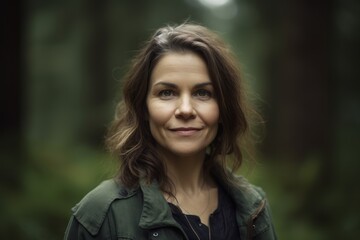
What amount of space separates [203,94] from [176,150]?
365mm

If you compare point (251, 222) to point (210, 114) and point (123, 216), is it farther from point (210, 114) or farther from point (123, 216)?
point (123, 216)

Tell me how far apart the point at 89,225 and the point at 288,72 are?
659 centimetres

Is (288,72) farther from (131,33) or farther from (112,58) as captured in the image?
(112,58)

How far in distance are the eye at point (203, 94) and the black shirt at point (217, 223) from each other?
2.13 ft

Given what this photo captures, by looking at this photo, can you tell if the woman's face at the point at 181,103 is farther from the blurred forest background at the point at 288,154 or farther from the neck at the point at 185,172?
the blurred forest background at the point at 288,154

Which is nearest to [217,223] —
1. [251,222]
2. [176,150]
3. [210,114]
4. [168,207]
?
[251,222]

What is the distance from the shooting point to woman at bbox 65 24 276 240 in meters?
2.97

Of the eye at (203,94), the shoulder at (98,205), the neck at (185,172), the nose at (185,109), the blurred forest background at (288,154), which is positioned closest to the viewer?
the shoulder at (98,205)

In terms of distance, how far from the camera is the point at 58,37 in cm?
1584

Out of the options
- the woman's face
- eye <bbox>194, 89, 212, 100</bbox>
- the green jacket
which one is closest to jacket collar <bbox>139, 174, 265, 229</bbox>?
the green jacket

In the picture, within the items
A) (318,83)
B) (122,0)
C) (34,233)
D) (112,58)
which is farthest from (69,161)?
(112,58)

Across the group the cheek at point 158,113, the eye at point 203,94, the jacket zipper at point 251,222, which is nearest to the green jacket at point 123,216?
the cheek at point 158,113

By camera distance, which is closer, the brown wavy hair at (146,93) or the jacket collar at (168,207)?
the jacket collar at (168,207)

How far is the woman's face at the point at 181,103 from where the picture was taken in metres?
3.09
